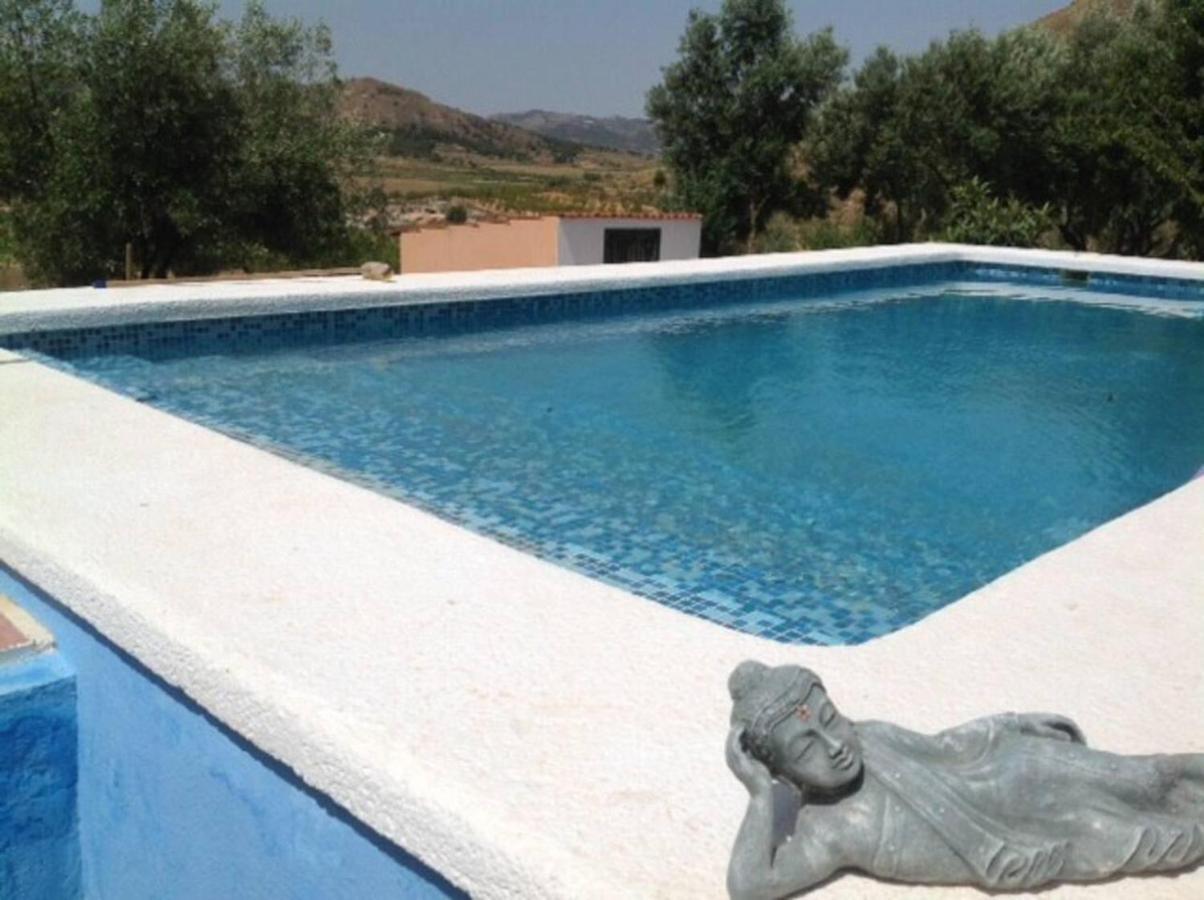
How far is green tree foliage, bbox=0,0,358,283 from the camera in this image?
12.0 m

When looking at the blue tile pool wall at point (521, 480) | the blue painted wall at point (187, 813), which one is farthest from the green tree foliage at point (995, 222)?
the blue painted wall at point (187, 813)

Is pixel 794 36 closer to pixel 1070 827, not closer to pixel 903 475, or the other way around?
pixel 903 475

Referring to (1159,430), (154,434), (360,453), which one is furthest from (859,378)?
(154,434)

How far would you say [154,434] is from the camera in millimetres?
4535

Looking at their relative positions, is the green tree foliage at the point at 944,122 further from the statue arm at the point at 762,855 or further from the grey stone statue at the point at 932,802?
the statue arm at the point at 762,855

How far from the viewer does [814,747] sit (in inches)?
68.0

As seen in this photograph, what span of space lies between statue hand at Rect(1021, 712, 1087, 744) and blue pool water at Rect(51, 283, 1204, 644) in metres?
1.89

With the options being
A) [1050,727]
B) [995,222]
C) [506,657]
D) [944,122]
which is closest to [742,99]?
[944,122]

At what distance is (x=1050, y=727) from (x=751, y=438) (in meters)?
4.79

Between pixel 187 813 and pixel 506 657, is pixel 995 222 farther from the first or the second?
pixel 187 813

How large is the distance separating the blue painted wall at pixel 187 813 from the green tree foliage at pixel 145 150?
1015 centimetres

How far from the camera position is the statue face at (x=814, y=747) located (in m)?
1.72

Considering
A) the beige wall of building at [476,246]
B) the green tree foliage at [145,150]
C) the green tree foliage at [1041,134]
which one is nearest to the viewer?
the green tree foliage at [145,150]

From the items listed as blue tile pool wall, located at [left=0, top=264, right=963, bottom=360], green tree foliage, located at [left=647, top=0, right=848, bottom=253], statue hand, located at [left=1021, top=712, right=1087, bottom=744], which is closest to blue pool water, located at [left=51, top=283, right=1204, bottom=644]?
blue tile pool wall, located at [left=0, top=264, right=963, bottom=360]
